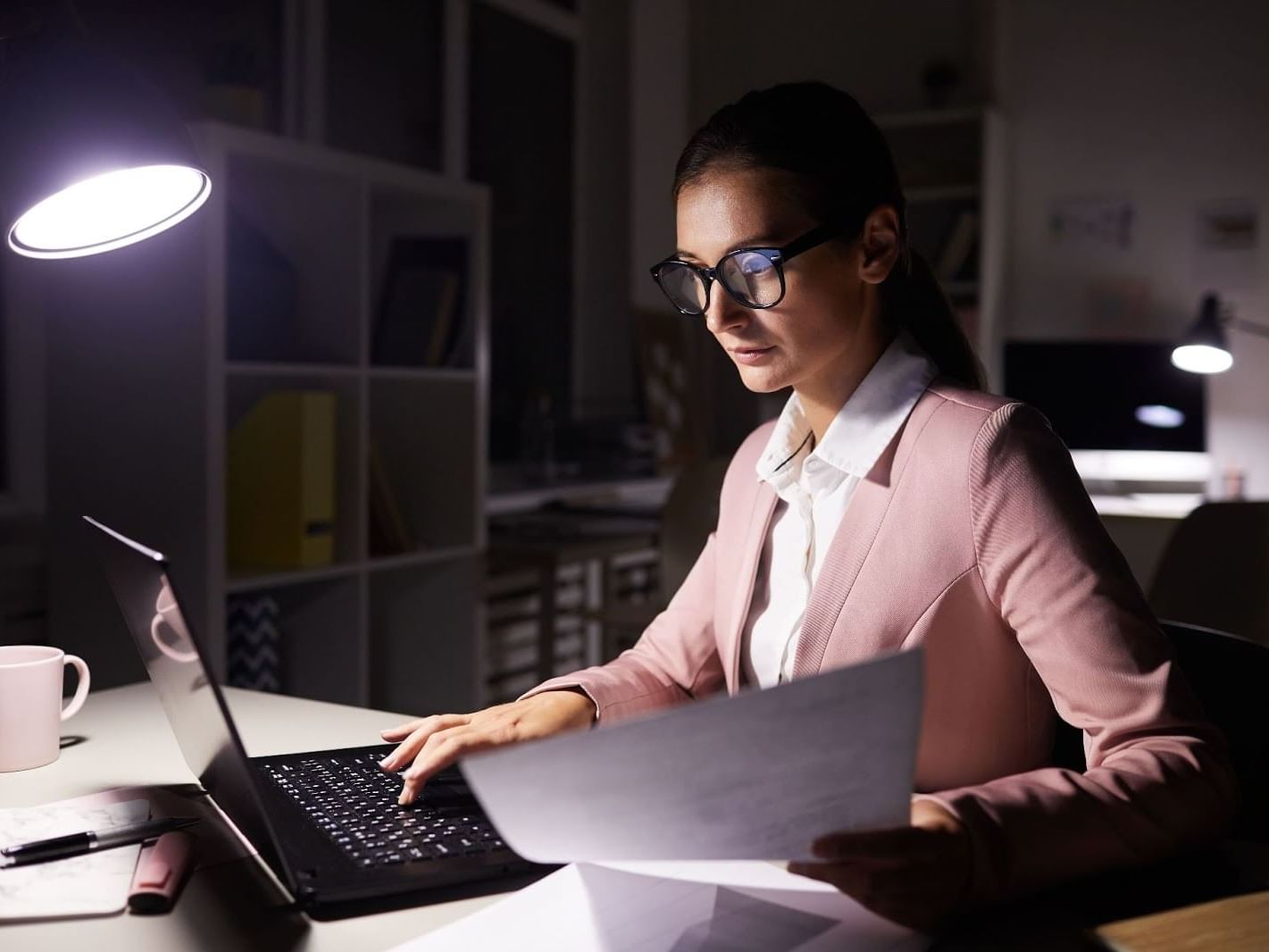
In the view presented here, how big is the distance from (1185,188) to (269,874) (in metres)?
Answer: 4.52

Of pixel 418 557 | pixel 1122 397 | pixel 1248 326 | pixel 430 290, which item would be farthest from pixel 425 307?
pixel 1248 326

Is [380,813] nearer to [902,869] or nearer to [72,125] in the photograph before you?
[902,869]

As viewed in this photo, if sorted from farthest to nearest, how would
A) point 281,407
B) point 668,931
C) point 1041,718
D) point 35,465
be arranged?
point 35,465 → point 281,407 → point 1041,718 → point 668,931

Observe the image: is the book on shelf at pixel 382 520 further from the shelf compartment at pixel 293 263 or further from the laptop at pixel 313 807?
the laptop at pixel 313 807

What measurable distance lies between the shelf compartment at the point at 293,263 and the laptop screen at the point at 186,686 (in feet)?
5.66

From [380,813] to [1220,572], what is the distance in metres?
1.94

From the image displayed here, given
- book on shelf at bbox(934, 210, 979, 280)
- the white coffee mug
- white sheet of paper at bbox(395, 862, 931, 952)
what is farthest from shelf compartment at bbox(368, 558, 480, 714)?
book on shelf at bbox(934, 210, 979, 280)

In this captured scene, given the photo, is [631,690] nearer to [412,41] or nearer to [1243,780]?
[1243,780]

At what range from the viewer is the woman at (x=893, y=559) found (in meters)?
0.86

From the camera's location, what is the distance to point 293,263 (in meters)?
2.86

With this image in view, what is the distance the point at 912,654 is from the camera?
613 millimetres

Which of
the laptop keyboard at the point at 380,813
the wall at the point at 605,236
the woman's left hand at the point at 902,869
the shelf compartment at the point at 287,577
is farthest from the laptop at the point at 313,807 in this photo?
the wall at the point at 605,236

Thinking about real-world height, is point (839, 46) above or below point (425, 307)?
above

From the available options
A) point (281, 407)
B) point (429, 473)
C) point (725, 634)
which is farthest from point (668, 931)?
point (429, 473)
